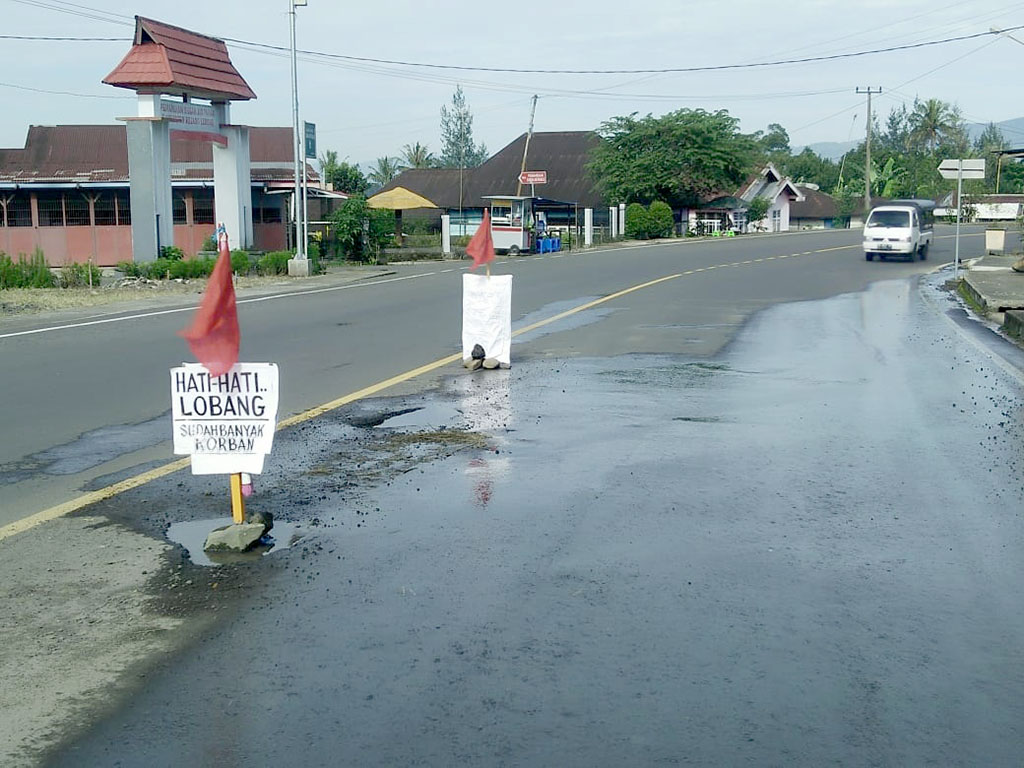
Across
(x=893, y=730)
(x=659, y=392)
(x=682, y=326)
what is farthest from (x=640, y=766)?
(x=682, y=326)

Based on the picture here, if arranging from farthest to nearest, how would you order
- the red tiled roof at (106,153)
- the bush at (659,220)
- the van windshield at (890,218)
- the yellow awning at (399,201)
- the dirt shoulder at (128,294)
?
the bush at (659,220), the yellow awning at (399,201), the red tiled roof at (106,153), the van windshield at (890,218), the dirt shoulder at (128,294)

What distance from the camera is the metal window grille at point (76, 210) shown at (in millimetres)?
39344

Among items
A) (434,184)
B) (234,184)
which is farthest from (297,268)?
(434,184)

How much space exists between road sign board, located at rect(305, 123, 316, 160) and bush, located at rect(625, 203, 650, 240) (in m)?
30.6

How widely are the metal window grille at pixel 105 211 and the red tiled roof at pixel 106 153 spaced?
7.96 metres

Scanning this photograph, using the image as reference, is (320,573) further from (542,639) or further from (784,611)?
(784,611)

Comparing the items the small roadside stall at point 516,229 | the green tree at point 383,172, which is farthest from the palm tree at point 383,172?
the small roadside stall at point 516,229

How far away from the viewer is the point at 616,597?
5.66m

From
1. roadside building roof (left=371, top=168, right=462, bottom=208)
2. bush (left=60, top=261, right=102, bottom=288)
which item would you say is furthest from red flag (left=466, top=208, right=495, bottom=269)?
roadside building roof (left=371, top=168, right=462, bottom=208)

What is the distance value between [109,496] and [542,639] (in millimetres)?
3826

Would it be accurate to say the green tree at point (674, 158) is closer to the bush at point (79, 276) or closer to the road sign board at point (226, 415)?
the bush at point (79, 276)

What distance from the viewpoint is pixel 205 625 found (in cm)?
532

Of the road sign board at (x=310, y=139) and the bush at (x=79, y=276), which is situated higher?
the road sign board at (x=310, y=139)

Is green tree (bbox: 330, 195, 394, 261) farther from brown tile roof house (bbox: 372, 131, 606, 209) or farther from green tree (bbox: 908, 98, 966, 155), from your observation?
green tree (bbox: 908, 98, 966, 155)
